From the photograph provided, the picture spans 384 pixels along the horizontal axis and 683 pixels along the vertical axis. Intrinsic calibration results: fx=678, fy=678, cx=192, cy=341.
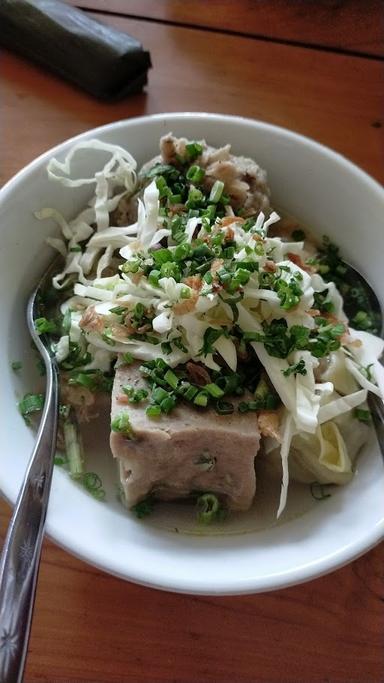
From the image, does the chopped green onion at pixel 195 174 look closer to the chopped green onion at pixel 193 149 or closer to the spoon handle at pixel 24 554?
the chopped green onion at pixel 193 149

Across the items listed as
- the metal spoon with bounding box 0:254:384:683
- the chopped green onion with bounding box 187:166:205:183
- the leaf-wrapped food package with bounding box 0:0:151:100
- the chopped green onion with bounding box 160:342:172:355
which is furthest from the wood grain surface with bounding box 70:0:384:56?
the chopped green onion with bounding box 160:342:172:355

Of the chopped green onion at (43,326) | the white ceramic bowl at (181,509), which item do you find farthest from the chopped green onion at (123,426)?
A: the chopped green onion at (43,326)

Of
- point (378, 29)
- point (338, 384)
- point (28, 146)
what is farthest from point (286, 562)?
point (378, 29)

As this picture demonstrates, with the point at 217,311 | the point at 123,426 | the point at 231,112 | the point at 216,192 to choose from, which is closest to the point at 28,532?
the point at 123,426

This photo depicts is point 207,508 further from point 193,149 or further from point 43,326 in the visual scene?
point 193,149

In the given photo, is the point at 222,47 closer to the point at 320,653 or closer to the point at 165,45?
the point at 165,45

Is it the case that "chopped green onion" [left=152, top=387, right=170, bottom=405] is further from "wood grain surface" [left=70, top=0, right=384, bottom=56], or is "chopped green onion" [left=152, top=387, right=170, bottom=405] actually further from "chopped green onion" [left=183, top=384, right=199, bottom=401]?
"wood grain surface" [left=70, top=0, right=384, bottom=56]
